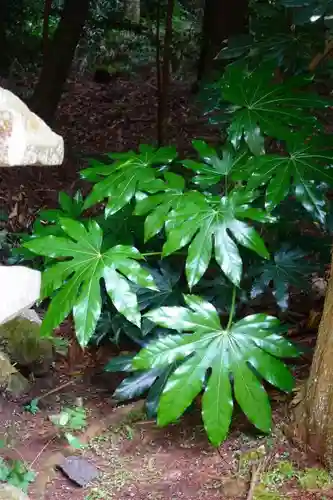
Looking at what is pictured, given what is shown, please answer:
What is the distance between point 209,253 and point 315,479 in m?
0.89

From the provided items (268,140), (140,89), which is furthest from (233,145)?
(140,89)

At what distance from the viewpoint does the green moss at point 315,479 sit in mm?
2268

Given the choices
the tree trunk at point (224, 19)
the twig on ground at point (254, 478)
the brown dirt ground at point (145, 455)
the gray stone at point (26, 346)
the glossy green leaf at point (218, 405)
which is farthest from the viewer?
the tree trunk at point (224, 19)

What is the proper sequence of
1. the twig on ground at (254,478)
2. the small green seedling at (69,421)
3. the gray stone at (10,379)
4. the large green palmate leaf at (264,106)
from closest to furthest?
the twig on ground at (254,478) → the large green palmate leaf at (264,106) → the small green seedling at (69,421) → the gray stone at (10,379)

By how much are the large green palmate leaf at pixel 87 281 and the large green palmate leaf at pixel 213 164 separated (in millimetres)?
399

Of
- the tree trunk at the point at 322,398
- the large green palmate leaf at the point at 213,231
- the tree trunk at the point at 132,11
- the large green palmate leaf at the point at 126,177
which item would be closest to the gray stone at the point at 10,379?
the large green palmate leaf at the point at 126,177

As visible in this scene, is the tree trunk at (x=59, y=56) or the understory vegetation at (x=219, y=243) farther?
the tree trunk at (x=59, y=56)

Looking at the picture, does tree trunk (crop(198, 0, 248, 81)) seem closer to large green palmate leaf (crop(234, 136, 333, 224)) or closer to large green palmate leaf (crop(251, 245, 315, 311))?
large green palmate leaf (crop(251, 245, 315, 311))

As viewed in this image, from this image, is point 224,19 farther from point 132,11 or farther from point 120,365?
point 120,365

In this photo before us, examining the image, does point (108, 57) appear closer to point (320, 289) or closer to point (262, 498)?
point (320, 289)

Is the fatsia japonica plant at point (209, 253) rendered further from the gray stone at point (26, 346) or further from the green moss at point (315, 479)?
the gray stone at point (26, 346)

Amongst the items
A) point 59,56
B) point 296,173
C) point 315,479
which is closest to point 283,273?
point 296,173

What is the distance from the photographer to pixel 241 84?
2557 millimetres

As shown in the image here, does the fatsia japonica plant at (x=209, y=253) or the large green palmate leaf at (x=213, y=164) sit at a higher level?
the large green palmate leaf at (x=213, y=164)
